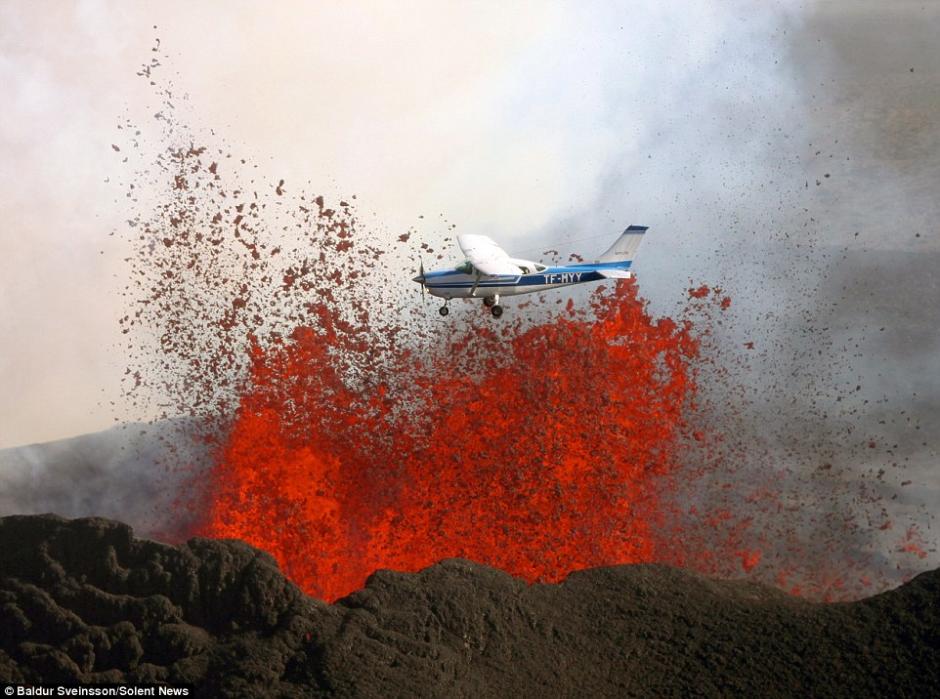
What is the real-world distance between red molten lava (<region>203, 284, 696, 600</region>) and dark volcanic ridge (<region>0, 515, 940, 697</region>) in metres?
10.7

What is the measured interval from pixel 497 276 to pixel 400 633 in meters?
15.9

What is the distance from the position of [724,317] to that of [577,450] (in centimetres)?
1751

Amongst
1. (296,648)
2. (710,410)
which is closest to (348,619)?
(296,648)

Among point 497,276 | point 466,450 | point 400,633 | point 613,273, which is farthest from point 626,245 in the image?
point 400,633

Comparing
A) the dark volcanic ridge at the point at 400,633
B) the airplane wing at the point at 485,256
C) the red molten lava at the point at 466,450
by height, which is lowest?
the dark volcanic ridge at the point at 400,633

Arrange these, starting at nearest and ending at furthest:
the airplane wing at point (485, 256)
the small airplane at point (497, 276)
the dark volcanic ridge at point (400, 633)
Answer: the dark volcanic ridge at point (400, 633), the airplane wing at point (485, 256), the small airplane at point (497, 276)

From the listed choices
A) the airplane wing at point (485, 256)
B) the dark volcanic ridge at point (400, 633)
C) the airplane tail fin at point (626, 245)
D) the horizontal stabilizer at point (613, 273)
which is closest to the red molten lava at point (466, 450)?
the airplane tail fin at point (626, 245)

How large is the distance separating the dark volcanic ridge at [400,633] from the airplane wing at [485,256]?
12.6 meters

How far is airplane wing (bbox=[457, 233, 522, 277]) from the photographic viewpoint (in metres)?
42.3

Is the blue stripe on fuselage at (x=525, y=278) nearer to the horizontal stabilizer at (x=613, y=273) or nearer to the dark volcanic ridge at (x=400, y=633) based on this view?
the horizontal stabilizer at (x=613, y=273)

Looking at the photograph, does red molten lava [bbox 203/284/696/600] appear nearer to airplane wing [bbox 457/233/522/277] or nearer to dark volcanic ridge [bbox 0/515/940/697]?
airplane wing [bbox 457/233/522/277]

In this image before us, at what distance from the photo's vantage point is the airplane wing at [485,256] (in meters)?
42.3

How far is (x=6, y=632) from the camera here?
31062mm

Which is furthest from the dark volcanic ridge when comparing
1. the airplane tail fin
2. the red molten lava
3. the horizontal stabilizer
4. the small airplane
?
the airplane tail fin
